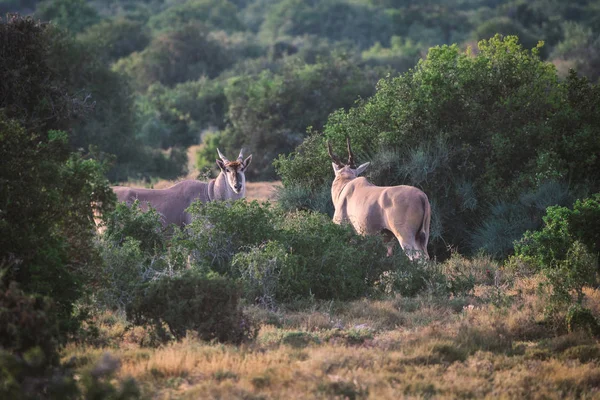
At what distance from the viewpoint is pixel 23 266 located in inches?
272

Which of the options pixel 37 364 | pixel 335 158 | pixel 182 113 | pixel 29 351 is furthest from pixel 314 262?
pixel 182 113

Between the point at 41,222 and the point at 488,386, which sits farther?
the point at 41,222

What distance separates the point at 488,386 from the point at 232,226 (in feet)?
13.8

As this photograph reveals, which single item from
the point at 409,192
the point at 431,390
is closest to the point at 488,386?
the point at 431,390

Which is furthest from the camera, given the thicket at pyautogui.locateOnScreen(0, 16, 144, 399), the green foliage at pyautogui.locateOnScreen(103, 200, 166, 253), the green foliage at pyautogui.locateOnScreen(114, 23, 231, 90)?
the green foliage at pyautogui.locateOnScreen(114, 23, 231, 90)

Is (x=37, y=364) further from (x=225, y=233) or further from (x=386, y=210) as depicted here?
(x=386, y=210)

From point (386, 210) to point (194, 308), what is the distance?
487cm

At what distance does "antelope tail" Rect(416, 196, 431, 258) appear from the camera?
1114 centimetres

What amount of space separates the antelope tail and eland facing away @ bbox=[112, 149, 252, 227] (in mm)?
3325

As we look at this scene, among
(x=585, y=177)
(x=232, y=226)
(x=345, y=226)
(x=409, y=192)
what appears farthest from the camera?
(x=585, y=177)

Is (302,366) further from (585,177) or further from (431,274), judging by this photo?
(585,177)

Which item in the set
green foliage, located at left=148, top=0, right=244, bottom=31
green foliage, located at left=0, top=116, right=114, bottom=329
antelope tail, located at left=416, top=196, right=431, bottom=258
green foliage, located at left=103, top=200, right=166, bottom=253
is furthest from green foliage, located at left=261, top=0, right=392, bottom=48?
green foliage, located at left=0, top=116, right=114, bottom=329

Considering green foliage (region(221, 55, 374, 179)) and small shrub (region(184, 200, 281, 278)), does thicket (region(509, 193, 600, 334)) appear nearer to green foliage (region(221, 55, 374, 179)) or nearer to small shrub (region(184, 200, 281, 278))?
small shrub (region(184, 200, 281, 278))

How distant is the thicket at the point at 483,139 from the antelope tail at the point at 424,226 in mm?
1090
